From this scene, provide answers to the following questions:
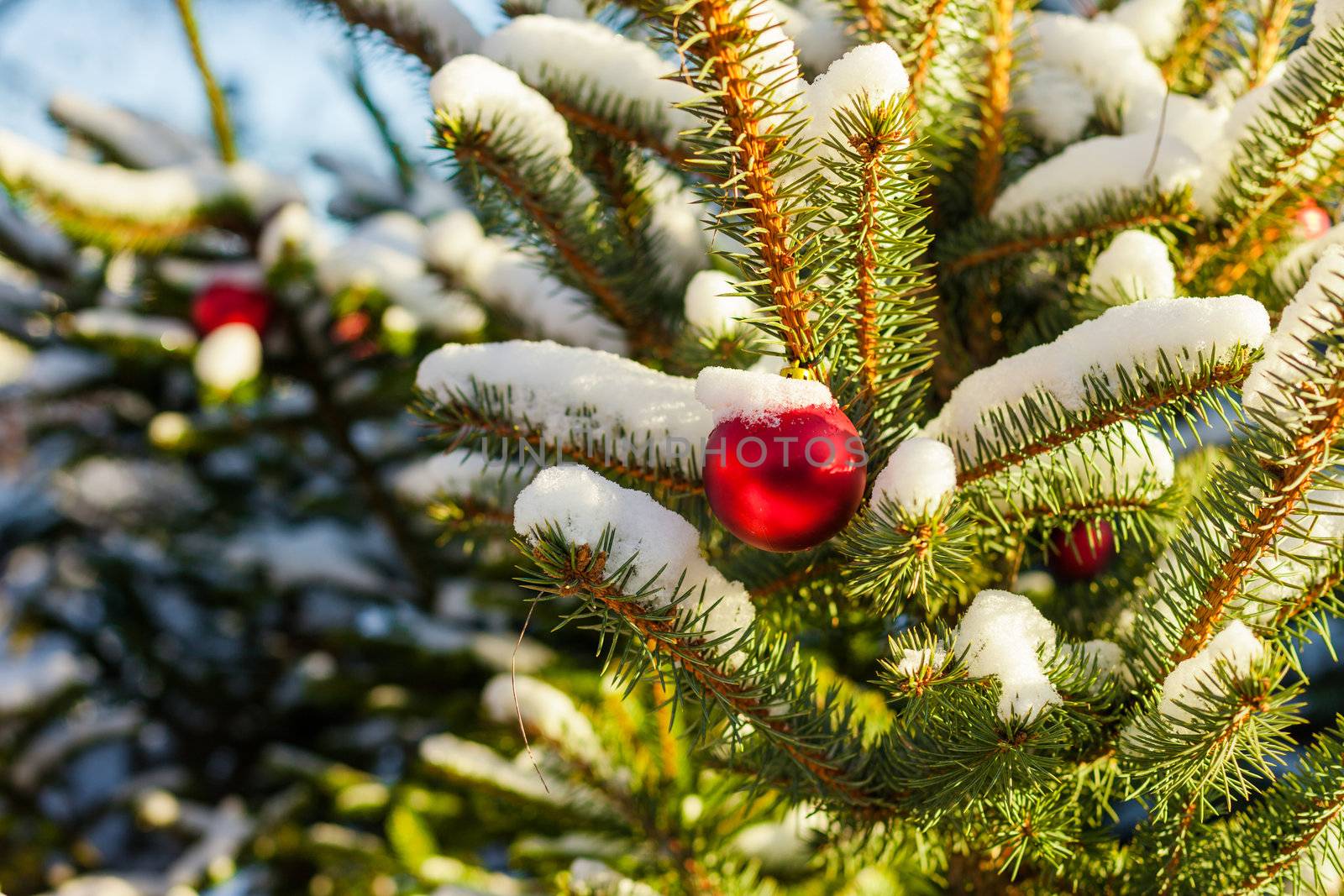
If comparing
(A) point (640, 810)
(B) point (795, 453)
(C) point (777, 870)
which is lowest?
(C) point (777, 870)

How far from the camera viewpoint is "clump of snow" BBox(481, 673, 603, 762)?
1010 millimetres

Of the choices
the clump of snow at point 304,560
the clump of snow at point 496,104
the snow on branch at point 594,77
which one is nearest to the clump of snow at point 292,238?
the clump of snow at point 304,560

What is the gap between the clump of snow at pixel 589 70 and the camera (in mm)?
901

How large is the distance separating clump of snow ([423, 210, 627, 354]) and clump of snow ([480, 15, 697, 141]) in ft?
0.85

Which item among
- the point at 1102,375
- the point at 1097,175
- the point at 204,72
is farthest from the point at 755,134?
the point at 204,72

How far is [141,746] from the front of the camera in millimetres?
2508

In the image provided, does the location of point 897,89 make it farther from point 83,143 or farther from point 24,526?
point 24,526

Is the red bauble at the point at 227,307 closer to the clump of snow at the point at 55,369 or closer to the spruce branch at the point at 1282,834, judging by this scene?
the clump of snow at the point at 55,369

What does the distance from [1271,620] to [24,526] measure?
303 cm

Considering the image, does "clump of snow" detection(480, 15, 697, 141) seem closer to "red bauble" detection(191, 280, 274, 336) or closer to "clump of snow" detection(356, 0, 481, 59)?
"clump of snow" detection(356, 0, 481, 59)

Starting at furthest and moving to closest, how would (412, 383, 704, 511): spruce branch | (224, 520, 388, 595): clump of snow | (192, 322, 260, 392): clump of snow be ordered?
(224, 520, 388, 595): clump of snow
(192, 322, 260, 392): clump of snow
(412, 383, 704, 511): spruce branch

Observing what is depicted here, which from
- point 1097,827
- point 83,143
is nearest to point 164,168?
point 83,143

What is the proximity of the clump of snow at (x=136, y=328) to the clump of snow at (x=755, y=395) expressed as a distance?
4.53 ft

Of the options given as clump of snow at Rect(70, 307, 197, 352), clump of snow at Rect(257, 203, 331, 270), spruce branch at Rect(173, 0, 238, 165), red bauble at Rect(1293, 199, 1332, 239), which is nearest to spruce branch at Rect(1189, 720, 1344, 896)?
red bauble at Rect(1293, 199, 1332, 239)
